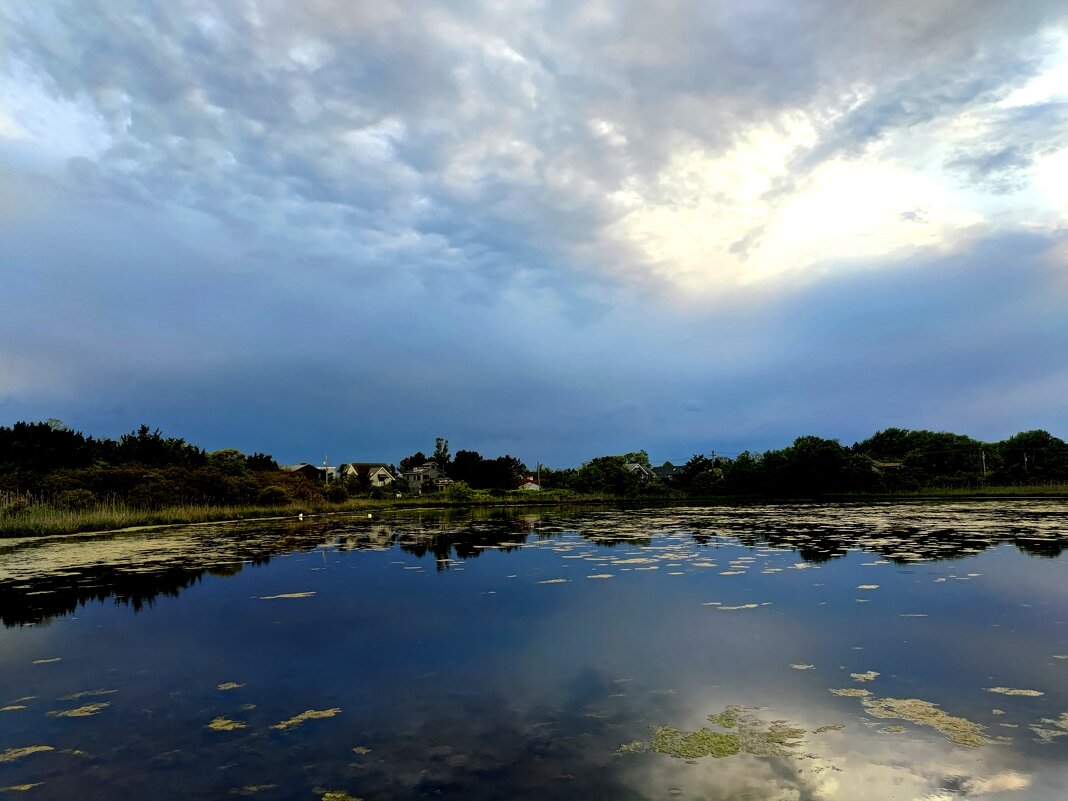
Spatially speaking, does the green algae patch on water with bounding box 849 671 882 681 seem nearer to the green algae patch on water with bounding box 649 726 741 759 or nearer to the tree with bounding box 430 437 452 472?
the green algae patch on water with bounding box 649 726 741 759

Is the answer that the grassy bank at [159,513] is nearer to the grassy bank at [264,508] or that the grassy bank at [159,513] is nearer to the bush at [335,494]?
the grassy bank at [264,508]

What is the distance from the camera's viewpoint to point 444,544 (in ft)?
58.4

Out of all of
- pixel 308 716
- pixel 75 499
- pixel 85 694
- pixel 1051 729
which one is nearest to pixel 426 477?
pixel 75 499

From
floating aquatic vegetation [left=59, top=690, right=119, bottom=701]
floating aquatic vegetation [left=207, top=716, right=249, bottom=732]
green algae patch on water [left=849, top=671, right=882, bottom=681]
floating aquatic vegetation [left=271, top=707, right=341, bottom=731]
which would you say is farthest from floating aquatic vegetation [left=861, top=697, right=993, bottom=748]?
floating aquatic vegetation [left=59, top=690, right=119, bottom=701]

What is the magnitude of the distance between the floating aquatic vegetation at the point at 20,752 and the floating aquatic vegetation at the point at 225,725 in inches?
41.6

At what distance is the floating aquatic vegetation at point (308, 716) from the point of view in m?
4.73

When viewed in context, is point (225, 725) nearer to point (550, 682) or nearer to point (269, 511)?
point (550, 682)

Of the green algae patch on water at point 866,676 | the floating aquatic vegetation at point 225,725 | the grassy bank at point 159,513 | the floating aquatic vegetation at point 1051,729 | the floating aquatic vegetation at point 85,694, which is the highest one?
the grassy bank at point 159,513

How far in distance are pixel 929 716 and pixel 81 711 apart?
22.7 ft

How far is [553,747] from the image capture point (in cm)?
418

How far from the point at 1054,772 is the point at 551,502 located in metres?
43.3

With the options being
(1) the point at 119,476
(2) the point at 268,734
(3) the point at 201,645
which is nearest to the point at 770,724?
(2) the point at 268,734

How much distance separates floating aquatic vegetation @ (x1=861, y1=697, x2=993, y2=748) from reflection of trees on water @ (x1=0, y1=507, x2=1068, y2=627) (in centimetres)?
817

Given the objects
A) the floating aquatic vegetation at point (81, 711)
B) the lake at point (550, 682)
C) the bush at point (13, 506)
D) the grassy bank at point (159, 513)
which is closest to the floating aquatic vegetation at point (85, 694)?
the lake at point (550, 682)
